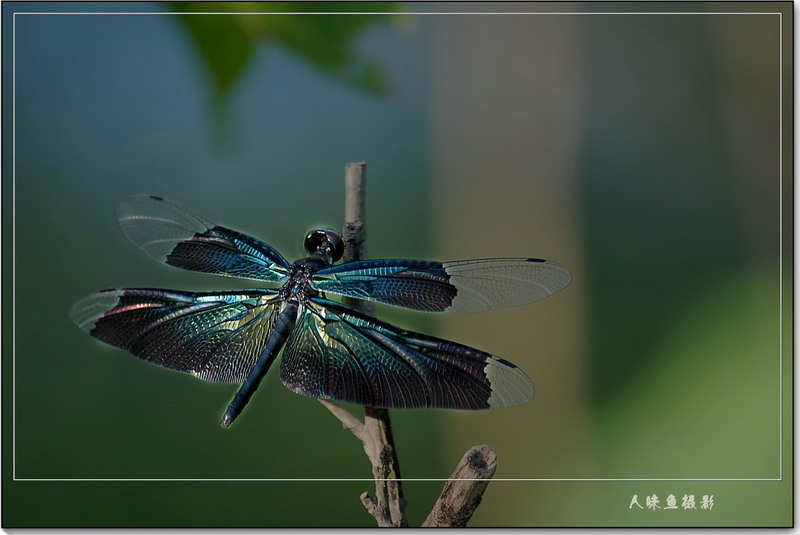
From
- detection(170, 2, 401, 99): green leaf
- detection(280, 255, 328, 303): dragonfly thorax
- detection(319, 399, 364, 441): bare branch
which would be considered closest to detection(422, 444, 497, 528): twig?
detection(319, 399, 364, 441): bare branch

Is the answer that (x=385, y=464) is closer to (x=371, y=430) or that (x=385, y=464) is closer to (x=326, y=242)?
(x=371, y=430)

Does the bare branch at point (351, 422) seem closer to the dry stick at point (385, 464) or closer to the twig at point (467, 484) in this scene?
the dry stick at point (385, 464)

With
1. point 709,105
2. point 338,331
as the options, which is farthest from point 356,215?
point 709,105

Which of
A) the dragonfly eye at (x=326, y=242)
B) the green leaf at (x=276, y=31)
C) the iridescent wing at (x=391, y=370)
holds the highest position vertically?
the green leaf at (x=276, y=31)

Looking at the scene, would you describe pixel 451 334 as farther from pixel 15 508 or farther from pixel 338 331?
pixel 15 508

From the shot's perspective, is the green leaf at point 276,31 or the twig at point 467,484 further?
the green leaf at point 276,31

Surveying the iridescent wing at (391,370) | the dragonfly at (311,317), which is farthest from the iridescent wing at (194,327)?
the iridescent wing at (391,370)

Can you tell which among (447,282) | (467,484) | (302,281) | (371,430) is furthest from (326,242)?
(467,484)
